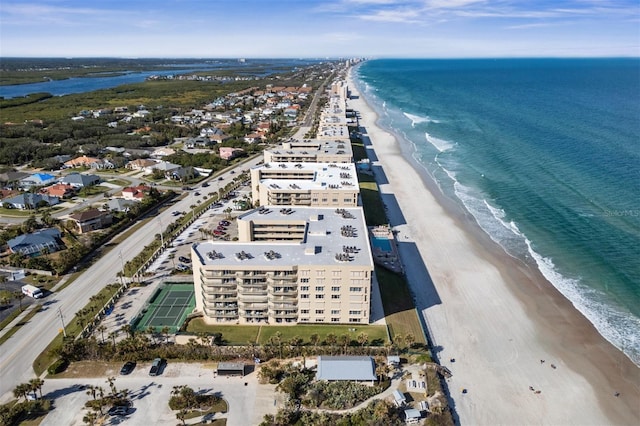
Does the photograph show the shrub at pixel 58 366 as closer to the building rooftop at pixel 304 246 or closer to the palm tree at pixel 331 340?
the building rooftop at pixel 304 246

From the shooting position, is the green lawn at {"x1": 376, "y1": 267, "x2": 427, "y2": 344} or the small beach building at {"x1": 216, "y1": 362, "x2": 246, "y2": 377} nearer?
the small beach building at {"x1": 216, "y1": 362, "x2": 246, "y2": 377}

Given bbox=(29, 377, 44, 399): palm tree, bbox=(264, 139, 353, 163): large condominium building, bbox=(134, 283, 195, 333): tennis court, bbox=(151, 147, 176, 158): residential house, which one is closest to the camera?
bbox=(29, 377, 44, 399): palm tree

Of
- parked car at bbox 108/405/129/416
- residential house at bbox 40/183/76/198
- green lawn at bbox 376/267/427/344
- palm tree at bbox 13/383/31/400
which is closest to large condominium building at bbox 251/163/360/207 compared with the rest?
green lawn at bbox 376/267/427/344

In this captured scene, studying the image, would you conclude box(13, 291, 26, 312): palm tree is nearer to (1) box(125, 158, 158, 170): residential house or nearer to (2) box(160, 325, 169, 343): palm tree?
(2) box(160, 325, 169, 343): palm tree

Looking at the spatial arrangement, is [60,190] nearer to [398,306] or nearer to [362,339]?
[398,306]

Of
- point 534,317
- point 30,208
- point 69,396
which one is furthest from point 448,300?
point 30,208

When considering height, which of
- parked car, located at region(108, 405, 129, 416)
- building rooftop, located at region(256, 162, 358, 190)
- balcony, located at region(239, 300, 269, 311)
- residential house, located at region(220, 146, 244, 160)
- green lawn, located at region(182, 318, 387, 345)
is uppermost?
building rooftop, located at region(256, 162, 358, 190)

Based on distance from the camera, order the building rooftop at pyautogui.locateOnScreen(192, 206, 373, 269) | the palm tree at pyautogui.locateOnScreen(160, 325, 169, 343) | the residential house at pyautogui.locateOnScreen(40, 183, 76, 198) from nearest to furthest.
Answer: the palm tree at pyautogui.locateOnScreen(160, 325, 169, 343) → the building rooftop at pyautogui.locateOnScreen(192, 206, 373, 269) → the residential house at pyautogui.locateOnScreen(40, 183, 76, 198)
